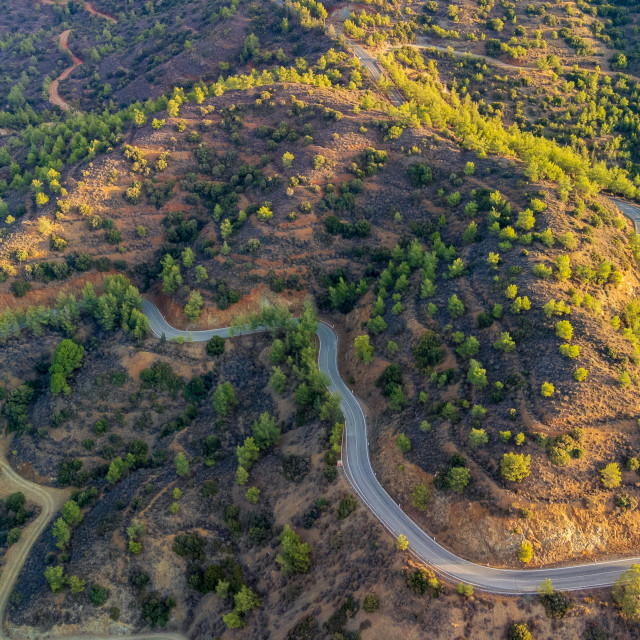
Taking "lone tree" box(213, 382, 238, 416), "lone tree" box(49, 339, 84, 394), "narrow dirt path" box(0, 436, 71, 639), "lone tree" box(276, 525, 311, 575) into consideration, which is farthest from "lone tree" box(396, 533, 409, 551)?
"lone tree" box(49, 339, 84, 394)

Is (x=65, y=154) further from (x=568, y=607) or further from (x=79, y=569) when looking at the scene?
(x=568, y=607)

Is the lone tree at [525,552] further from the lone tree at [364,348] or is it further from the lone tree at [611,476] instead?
the lone tree at [364,348]

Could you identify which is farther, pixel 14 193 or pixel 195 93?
pixel 195 93

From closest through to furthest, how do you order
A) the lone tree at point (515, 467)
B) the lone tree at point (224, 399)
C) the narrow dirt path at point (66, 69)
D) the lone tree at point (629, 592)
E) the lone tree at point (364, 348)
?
the lone tree at point (629, 592) < the lone tree at point (515, 467) < the lone tree at point (364, 348) < the lone tree at point (224, 399) < the narrow dirt path at point (66, 69)

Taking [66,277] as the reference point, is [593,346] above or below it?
above

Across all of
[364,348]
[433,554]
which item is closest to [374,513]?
[433,554]

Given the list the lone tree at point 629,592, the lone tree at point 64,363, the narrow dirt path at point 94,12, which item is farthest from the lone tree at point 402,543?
the narrow dirt path at point 94,12

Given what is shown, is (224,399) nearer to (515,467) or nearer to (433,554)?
(433,554)

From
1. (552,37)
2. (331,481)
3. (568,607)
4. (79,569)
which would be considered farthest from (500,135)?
(79,569)
